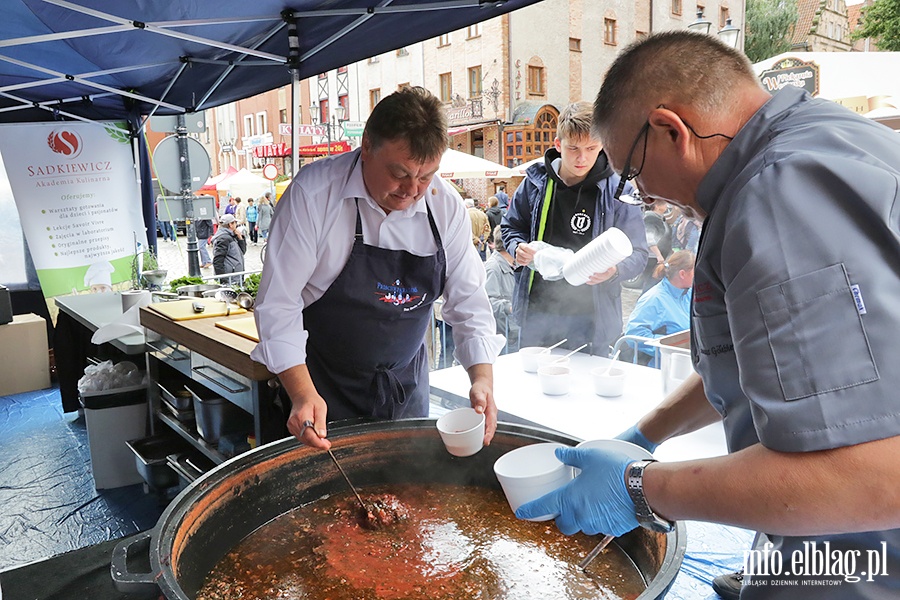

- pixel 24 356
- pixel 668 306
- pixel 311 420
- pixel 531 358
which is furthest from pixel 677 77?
pixel 24 356

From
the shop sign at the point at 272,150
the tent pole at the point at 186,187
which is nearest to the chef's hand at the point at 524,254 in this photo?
the tent pole at the point at 186,187

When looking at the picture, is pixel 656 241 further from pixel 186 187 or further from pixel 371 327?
pixel 186 187

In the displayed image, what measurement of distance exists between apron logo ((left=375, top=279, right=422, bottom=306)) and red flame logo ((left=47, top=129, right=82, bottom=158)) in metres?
5.10

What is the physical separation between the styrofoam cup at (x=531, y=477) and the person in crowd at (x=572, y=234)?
1.82 meters

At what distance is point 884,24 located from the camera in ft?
50.5

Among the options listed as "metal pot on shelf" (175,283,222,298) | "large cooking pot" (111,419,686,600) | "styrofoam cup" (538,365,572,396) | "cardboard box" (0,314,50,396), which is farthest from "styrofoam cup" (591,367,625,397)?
"cardboard box" (0,314,50,396)

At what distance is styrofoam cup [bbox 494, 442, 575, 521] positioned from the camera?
127cm

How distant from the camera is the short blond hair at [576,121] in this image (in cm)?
304

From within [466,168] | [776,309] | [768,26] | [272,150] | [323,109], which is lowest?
[776,309]

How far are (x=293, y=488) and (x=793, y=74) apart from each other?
6.71m

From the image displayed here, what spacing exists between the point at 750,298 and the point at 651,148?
0.33 m

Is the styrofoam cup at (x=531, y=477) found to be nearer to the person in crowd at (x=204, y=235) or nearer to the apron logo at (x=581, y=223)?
the apron logo at (x=581, y=223)

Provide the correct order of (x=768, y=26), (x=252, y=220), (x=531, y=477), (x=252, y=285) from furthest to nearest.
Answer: (x=768, y=26) → (x=252, y=220) → (x=252, y=285) → (x=531, y=477)

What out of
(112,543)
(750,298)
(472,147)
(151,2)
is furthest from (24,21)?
(472,147)
